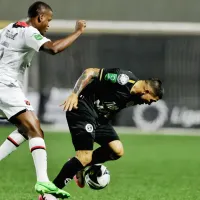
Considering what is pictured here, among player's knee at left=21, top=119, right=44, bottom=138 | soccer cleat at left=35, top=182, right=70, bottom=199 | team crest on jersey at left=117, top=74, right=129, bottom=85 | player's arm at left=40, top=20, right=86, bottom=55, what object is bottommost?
soccer cleat at left=35, top=182, right=70, bottom=199

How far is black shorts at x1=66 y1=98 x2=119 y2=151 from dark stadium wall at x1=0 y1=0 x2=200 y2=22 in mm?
17052

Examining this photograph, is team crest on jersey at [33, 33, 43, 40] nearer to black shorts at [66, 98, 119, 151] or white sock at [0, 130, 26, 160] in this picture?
black shorts at [66, 98, 119, 151]

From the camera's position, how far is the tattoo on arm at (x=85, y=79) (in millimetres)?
9273

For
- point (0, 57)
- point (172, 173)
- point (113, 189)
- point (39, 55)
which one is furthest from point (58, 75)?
point (0, 57)

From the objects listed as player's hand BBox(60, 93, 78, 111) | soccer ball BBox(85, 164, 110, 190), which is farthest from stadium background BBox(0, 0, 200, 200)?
player's hand BBox(60, 93, 78, 111)

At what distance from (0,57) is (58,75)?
15433mm

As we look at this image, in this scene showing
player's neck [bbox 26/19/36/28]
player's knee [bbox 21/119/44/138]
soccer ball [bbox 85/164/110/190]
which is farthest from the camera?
soccer ball [bbox 85/164/110/190]

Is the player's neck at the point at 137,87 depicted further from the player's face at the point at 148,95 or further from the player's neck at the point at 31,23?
the player's neck at the point at 31,23

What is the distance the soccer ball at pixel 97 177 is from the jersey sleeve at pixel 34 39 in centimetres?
192

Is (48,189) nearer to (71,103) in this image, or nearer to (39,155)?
(39,155)

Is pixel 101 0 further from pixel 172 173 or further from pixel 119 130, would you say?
pixel 172 173

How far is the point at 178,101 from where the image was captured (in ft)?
77.6

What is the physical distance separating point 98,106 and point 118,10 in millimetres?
17543

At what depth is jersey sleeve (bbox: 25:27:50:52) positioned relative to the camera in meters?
8.28
